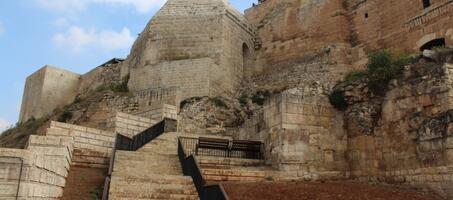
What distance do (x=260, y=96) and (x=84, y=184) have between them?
1538 cm

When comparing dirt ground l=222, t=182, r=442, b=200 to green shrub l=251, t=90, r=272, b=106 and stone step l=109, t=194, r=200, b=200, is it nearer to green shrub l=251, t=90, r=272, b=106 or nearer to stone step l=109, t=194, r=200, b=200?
stone step l=109, t=194, r=200, b=200

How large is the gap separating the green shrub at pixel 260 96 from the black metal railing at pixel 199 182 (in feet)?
39.4

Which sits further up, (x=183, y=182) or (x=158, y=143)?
(x=158, y=143)

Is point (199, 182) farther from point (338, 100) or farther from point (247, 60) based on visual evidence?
point (247, 60)

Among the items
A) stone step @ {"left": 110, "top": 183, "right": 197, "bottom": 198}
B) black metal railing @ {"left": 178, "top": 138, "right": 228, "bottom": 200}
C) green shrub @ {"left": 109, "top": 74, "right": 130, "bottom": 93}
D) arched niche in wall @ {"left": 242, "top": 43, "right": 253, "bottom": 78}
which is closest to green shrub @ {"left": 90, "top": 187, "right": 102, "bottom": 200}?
stone step @ {"left": 110, "top": 183, "right": 197, "bottom": 198}

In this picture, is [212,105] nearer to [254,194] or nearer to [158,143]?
[158,143]

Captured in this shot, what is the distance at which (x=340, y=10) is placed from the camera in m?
24.9

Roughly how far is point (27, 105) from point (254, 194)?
3168cm

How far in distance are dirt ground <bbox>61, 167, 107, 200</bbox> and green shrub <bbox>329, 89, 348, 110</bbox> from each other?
7.85m

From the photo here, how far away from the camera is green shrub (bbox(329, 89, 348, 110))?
13.1m

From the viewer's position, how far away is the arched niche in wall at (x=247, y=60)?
27.8 m

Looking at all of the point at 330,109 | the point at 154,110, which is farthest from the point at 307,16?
the point at 330,109

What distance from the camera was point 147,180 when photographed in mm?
9617

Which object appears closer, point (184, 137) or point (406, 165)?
point (406, 165)
